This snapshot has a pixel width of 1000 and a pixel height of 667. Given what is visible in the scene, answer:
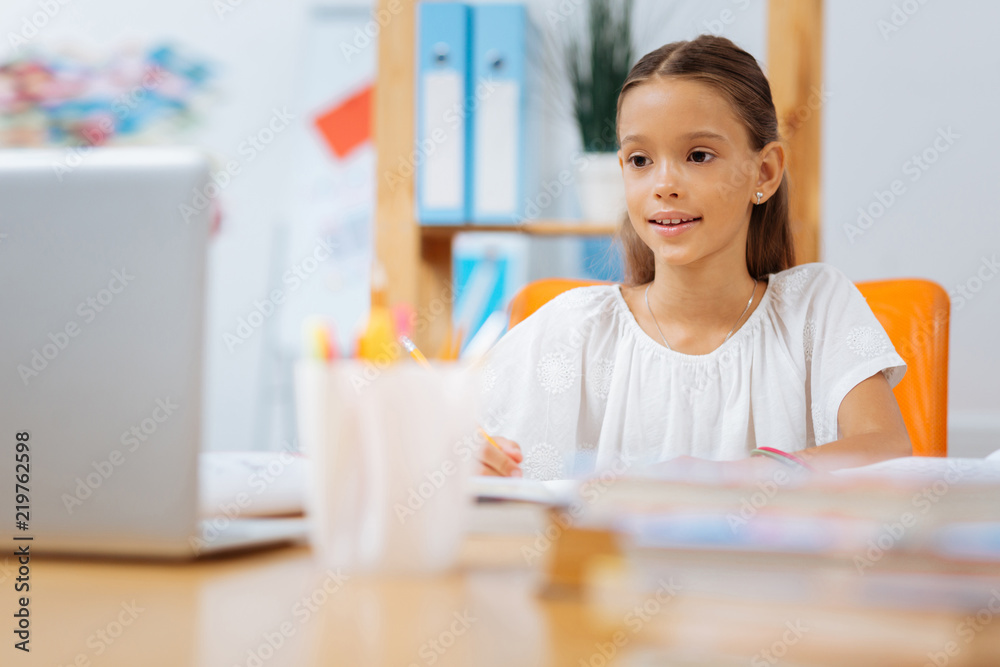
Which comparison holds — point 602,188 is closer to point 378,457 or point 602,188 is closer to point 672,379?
point 672,379

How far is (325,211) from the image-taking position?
9.41 ft

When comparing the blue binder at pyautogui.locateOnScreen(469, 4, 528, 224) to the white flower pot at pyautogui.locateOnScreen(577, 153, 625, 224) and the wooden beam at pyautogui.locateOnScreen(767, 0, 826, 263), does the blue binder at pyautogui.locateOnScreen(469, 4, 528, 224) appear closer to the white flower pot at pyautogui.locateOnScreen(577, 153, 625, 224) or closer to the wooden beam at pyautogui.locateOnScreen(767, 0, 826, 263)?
the white flower pot at pyautogui.locateOnScreen(577, 153, 625, 224)

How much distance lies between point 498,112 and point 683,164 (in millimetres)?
560

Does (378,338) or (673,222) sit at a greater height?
(673,222)

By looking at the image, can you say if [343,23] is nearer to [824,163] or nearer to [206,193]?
[824,163]

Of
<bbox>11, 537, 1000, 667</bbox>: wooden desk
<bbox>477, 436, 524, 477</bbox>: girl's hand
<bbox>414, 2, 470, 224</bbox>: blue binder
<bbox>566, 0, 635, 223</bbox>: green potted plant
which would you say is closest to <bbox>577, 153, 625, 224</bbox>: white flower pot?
<bbox>566, 0, 635, 223</bbox>: green potted plant

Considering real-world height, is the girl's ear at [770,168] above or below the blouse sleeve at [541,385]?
above

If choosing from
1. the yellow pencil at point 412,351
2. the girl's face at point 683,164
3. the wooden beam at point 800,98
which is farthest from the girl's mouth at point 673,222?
the yellow pencil at point 412,351

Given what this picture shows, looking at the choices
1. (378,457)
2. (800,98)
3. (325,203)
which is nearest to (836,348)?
(800,98)

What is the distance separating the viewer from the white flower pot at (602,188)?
1801 millimetres

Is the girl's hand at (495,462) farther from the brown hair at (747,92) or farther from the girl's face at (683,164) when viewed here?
the brown hair at (747,92)

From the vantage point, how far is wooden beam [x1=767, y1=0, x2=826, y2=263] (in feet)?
5.49

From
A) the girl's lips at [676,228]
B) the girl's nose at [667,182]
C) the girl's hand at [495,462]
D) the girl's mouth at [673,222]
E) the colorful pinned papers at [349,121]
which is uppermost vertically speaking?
the colorful pinned papers at [349,121]

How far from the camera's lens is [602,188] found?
1823 mm
